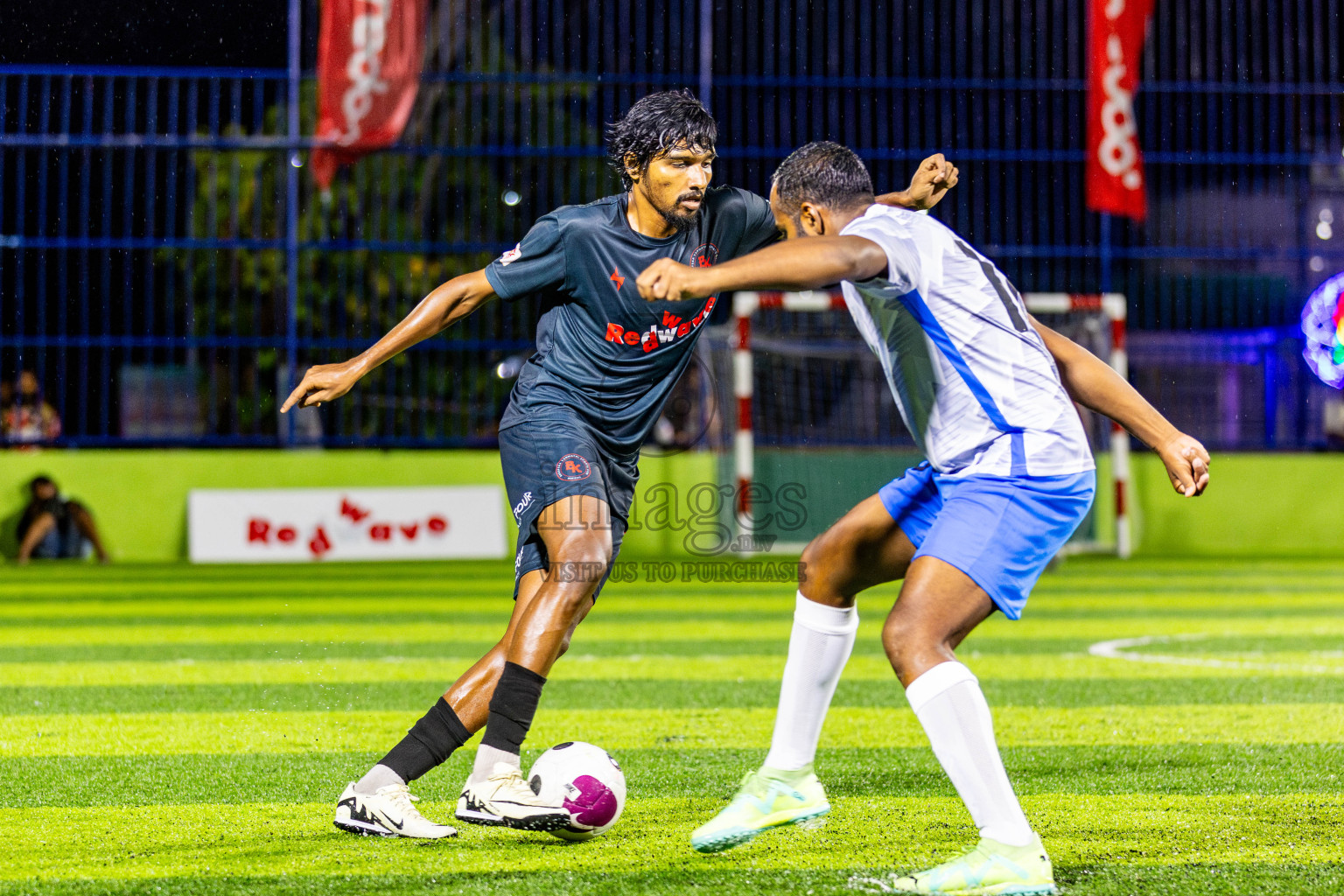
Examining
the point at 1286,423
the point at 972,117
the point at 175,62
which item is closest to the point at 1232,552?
the point at 1286,423

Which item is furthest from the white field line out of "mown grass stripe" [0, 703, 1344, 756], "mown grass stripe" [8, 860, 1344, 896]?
"mown grass stripe" [8, 860, 1344, 896]

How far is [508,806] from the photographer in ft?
11.8

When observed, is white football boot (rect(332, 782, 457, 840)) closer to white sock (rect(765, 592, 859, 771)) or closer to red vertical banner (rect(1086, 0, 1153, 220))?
white sock (rect(765, 592, 859, 771))

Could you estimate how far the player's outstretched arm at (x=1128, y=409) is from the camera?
3.42 metres

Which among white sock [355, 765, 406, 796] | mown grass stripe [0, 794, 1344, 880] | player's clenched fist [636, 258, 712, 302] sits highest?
player's clenched fist [636, 258, 712, 302]

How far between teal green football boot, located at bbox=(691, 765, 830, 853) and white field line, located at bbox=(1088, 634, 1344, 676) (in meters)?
4.33

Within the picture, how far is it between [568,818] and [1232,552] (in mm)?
13704

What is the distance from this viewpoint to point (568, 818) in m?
3.61

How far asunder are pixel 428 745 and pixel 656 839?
66cm

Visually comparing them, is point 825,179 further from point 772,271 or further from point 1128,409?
point 1128,409

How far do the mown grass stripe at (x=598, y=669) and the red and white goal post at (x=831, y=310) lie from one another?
5.65 metres

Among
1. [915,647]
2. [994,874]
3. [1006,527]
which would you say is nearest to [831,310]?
[1006,527]

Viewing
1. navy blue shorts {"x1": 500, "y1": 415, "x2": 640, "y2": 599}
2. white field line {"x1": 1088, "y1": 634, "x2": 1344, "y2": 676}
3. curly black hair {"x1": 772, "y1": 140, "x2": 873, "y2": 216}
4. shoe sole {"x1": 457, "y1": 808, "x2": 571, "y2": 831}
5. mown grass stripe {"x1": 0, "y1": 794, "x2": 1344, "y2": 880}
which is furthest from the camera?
white field line {"x1": 1088, "y1": 634, "x2": 1344, "y2": 676}

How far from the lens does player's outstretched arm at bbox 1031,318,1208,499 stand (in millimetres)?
3422
